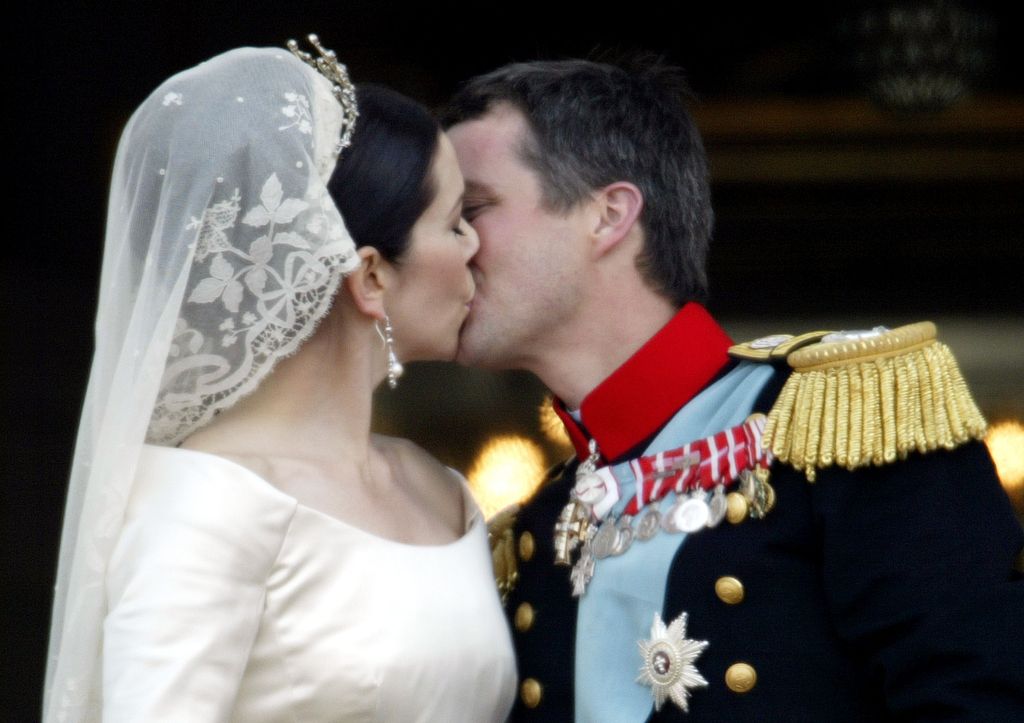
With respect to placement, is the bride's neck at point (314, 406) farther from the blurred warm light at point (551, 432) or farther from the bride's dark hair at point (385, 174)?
the blurred warm light at point (551, 432)

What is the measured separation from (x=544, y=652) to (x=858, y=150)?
1.86 metres

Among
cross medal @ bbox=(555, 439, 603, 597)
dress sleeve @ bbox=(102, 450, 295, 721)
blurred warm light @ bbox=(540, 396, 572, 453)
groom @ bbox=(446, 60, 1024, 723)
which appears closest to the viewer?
dress sleeve @ bbox=(102, 450, 295, 721)

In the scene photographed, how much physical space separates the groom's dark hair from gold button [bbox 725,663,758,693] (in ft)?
1.82

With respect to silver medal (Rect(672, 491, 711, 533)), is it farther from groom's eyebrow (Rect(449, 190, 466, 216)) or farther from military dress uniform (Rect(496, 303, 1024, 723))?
groom's eyebrow (Rect(449, 190, 466, 216))

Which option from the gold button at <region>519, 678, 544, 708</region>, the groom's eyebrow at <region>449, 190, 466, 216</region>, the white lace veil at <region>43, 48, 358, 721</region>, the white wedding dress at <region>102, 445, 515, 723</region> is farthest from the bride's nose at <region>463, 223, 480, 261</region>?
the gold button at <region>519, 678, 544, 708</region>

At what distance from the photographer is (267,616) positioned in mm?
1660

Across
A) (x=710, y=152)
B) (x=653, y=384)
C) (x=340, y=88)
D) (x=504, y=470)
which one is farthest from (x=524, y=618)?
(x=710, y=152)

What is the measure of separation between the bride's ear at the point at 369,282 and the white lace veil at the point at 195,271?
7cm

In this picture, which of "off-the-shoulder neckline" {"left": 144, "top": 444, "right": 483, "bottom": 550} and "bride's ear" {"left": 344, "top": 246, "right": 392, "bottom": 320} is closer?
"off-the-shoulder neckline" {"left": 144, "top": 444, "right": 483, "bottom": 550}

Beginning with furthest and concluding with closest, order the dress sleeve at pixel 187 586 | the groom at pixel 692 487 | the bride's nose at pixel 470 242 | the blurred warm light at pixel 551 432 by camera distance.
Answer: the blurred warm light at pixel 551 432 < the bride's nose at pixel 470 242 < the groom at pixel 692 487 < the dress sleeve at pixel 187 586

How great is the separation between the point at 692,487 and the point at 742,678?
0.73 feet

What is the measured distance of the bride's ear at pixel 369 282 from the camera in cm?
181

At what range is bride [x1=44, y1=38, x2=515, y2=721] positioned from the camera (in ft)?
5.30

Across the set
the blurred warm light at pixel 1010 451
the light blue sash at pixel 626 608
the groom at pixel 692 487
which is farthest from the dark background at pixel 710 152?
the light blue sash at pixel 626 608
